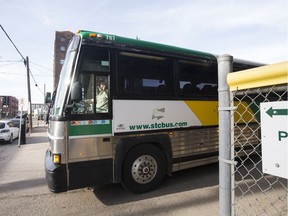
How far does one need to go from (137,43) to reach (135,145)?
2.03 metres

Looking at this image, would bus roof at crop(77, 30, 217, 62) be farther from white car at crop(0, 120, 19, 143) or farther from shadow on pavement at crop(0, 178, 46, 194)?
white car at crop(0, 120, 19, 143)

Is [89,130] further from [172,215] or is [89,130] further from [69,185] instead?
[172,215]

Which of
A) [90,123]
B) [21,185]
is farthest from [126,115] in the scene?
[21,185]

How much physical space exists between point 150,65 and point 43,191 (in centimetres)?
Answer: 344

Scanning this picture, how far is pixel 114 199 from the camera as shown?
4.60 meters

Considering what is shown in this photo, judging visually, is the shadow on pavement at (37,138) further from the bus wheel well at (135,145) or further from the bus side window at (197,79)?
the bus side window at (197,79)

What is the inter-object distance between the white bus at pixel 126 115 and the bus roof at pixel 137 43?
18 mm

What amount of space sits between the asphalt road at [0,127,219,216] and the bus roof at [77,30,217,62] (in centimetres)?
291

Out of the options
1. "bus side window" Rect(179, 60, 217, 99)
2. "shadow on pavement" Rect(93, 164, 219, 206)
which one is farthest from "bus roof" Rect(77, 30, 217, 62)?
"shadow on pavement" Rect(93, 164, 219, 206)

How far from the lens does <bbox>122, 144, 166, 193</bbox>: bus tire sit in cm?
472

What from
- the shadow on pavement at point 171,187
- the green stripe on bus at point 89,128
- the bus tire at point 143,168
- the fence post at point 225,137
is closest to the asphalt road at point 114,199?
the shadow on pavement at point 171,187

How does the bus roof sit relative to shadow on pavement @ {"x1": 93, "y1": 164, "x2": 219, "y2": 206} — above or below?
above

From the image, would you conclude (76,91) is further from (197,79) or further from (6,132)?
(6,132)

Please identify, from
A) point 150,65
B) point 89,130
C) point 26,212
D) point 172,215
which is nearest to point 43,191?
point 26,212
